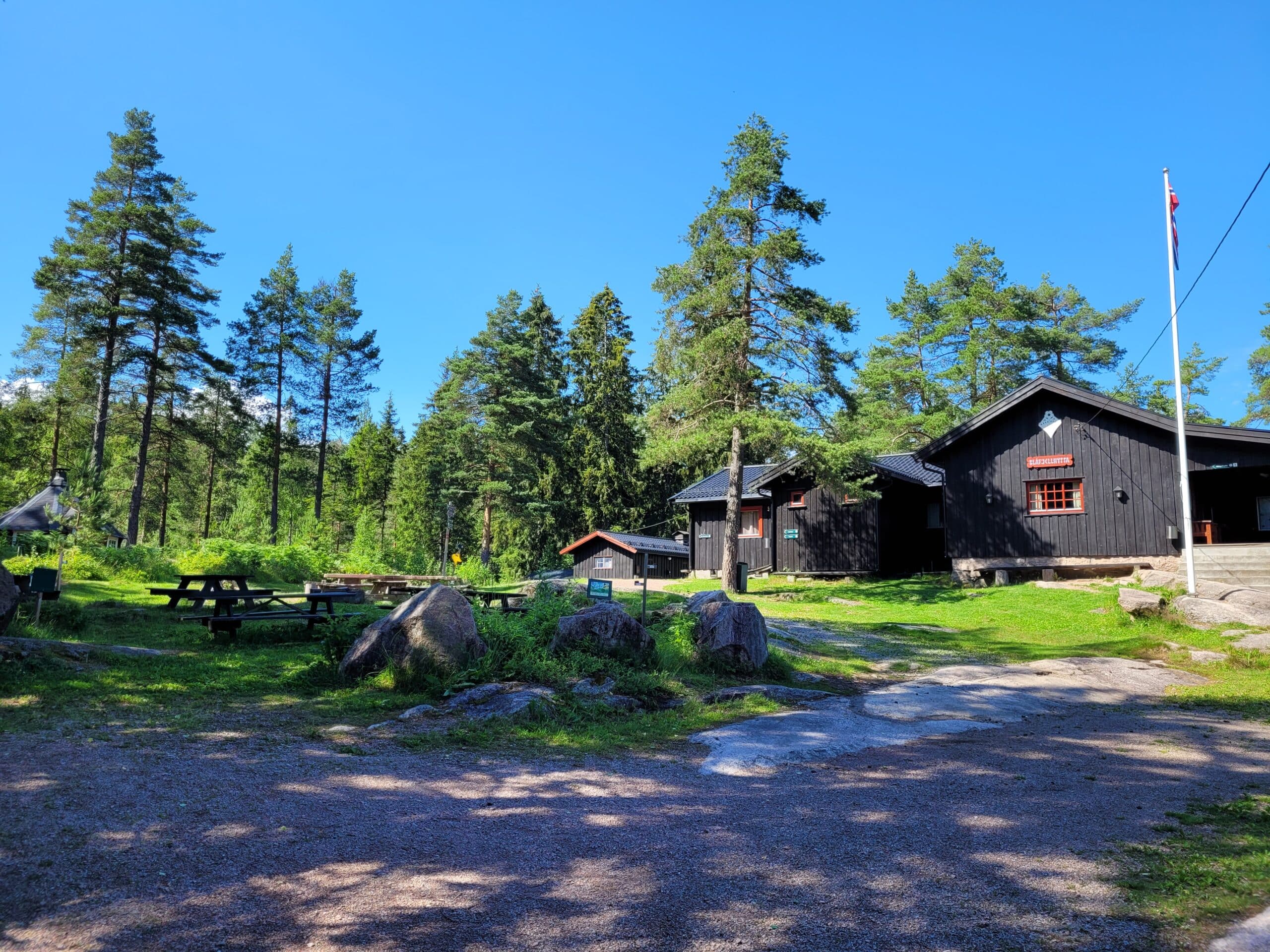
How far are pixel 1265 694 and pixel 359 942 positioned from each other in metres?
10.8

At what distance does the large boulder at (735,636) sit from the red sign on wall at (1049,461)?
54.1ft

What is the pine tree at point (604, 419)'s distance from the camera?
45.9 metres

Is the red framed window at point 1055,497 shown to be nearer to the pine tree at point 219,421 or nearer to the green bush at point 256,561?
the green bush at point 256,561

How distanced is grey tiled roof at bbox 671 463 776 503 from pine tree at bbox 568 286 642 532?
12.1 metres

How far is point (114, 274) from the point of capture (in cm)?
2911

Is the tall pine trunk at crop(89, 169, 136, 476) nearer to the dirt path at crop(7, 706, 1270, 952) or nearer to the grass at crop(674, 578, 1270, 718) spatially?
the grass at crop(674, 578, 1270, 718)

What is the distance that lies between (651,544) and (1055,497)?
17.4 m

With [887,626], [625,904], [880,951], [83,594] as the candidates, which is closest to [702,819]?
[625,904]

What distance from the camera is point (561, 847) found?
160 inches

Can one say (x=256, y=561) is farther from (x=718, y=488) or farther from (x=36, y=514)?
(x=718, y=488)

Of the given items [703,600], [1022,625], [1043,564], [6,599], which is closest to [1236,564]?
[1043,564]

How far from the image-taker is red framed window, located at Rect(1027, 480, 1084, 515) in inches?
888

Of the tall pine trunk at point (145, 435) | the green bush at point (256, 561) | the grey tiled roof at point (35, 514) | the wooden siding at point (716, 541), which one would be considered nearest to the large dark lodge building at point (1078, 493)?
the wooden siding at point (716, 541)

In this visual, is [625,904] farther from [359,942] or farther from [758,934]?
[359,942]
